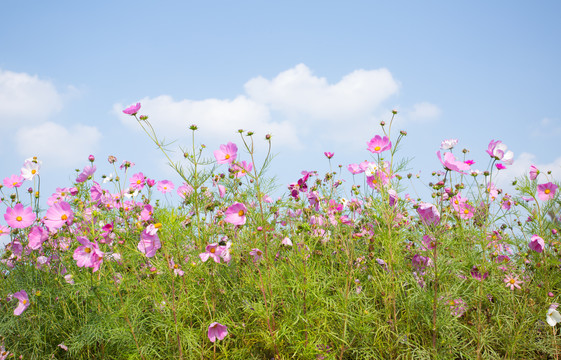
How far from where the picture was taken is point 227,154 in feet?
7.61

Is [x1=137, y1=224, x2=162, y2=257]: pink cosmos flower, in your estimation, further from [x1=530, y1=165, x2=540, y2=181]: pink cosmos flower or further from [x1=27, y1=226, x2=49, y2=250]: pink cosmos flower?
[x1=530, y1=165, x2=540, y2=181]: pink cosmos flower

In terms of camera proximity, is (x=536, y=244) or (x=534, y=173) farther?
(x=534, y=173)

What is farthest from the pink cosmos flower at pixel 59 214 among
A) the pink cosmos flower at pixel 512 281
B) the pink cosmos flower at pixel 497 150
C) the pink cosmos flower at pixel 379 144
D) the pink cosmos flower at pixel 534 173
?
the pink cosmos flower at pixel 534 173

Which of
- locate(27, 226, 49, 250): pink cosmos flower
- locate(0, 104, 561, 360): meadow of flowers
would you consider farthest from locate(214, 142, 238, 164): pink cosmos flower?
locate(27, 226, 49, 250): pink cosmos flower

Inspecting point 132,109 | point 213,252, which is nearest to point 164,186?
point 132,109

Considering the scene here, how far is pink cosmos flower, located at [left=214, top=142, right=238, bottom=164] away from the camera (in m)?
2.28

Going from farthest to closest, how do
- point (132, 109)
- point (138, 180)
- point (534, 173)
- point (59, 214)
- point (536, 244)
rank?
point (138, 180), point (534, 173), point (536, 244), point (59, 214), point (132, 109)

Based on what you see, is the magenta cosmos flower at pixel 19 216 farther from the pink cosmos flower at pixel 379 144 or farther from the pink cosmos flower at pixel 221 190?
the pink cosmos flower at pixel 379 144

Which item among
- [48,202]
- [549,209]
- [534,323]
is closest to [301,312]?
[534,323]

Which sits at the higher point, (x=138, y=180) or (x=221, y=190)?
(x=138, y=180)

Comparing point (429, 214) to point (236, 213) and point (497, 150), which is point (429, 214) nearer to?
point (497, 150)

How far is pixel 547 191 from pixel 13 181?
373 centimetres

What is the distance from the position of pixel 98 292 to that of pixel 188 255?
54 centimetres

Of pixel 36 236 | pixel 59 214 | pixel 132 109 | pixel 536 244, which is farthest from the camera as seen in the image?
pixel 36 236
